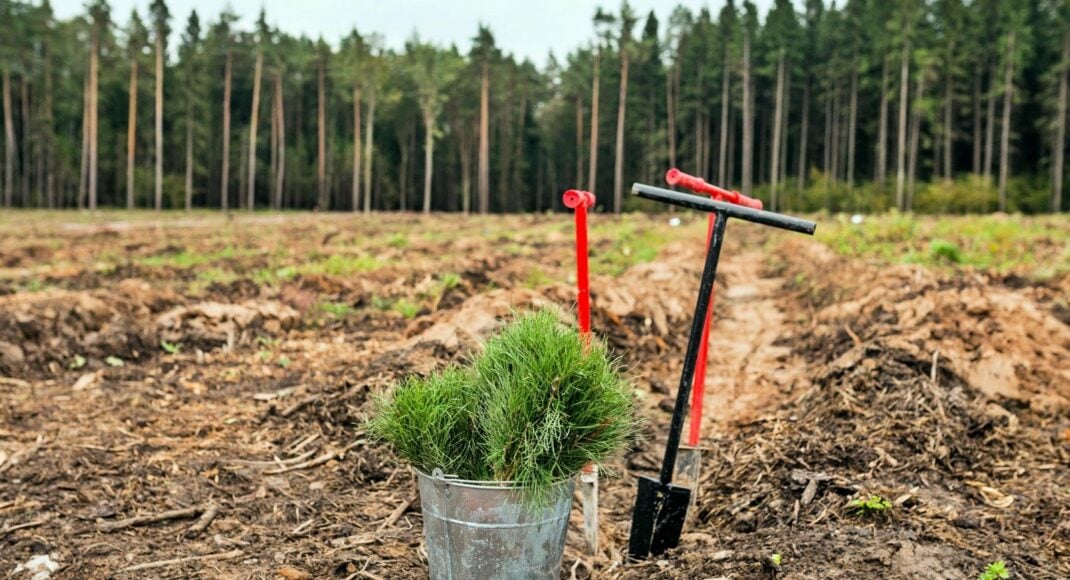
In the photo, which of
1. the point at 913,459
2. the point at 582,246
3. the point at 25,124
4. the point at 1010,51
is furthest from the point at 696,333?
the point at 25,124

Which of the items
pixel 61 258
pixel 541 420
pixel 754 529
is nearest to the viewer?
pixel 541 420

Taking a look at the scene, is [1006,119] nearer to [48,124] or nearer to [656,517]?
[656,517]

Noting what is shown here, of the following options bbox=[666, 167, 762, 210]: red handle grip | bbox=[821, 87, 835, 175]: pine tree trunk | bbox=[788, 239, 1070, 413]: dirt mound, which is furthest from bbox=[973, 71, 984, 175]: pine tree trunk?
Result: bbox=[666, 167, 762, 210]: red handle grip

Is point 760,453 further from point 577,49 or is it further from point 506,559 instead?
point 577,49

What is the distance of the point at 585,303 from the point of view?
3221mm

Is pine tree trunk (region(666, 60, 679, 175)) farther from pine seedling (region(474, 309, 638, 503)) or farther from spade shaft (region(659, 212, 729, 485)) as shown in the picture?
pine seedling (region(474, 309, 638, 503))

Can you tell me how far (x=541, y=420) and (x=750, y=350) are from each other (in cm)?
571

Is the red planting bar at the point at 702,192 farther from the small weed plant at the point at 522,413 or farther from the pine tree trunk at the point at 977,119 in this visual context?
the pine tree trunk at the point at 977,119

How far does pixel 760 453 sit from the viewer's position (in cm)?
426

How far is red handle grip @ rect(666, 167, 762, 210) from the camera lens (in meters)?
2.96

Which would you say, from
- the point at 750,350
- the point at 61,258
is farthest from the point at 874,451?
the point at 61,258

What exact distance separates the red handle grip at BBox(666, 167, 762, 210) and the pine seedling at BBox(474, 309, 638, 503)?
0.69 metres

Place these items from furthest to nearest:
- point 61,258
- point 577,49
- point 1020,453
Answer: point 577,49 → point 61,258 → point 1020,453

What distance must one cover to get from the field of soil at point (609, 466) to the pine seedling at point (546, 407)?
1.96ft
